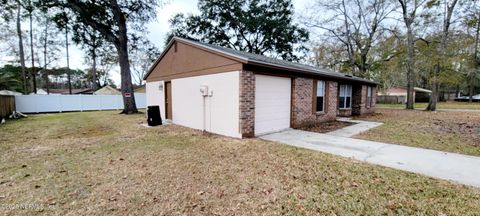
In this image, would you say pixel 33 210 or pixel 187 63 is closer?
pixel 33 210

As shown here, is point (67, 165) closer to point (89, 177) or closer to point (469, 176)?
point (89, 177)

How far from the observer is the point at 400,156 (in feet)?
15.2

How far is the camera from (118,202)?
2.84 m

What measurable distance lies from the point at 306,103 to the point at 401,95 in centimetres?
3593

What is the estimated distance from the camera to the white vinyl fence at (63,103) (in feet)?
53.8

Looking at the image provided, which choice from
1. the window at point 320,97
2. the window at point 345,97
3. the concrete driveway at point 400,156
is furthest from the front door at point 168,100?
the window at point 345,97

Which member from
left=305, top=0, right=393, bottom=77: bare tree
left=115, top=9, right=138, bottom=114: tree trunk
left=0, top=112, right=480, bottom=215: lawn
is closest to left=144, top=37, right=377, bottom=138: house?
left=0, top=112, right=480, bottom=215: lawn

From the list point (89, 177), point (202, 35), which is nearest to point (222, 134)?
point (89, 177)

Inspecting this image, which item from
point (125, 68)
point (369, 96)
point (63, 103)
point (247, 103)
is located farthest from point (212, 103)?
point (63, 103)

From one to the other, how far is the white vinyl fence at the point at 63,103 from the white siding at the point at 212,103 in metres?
14.7

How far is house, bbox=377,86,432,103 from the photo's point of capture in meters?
32.1

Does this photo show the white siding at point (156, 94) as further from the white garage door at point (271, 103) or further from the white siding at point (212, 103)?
the white garage door at point (271, 103)

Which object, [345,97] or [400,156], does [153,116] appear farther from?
[345,97]

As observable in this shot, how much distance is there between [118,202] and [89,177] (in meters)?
1.30
